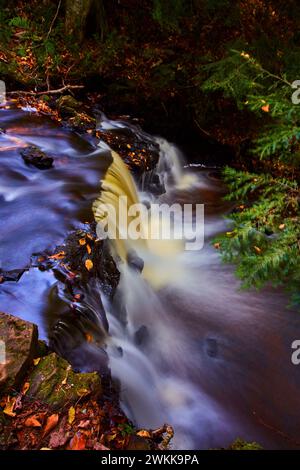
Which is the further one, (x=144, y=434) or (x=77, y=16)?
(x=77, y=16)

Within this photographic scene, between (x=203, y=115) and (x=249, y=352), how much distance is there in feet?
20.3

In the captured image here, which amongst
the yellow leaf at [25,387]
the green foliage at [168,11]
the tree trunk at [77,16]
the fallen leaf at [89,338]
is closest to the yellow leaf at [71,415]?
the yellow leaf at [25,387]

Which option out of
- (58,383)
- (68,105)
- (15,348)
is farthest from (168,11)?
(58,383)

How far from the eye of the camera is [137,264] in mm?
5562

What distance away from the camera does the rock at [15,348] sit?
102 inches

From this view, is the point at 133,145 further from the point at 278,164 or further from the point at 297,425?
the point at 297,425

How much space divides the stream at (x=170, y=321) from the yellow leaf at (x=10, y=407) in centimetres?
68

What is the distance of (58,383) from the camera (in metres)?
2.73

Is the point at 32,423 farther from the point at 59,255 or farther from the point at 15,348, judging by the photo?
the point at 59,255

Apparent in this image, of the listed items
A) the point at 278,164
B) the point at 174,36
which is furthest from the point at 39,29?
the point at 278,164

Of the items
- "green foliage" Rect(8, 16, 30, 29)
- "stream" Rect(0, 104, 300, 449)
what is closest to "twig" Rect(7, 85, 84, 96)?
"stream" Rect(0, 104, 300, 449)

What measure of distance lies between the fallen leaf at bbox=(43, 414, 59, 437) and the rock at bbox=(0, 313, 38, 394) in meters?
0.33

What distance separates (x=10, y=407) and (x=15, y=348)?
388 millimetres

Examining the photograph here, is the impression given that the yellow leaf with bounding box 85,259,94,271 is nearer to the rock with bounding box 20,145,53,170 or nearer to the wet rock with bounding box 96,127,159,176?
the rock with bounding box 20,145,53,170
